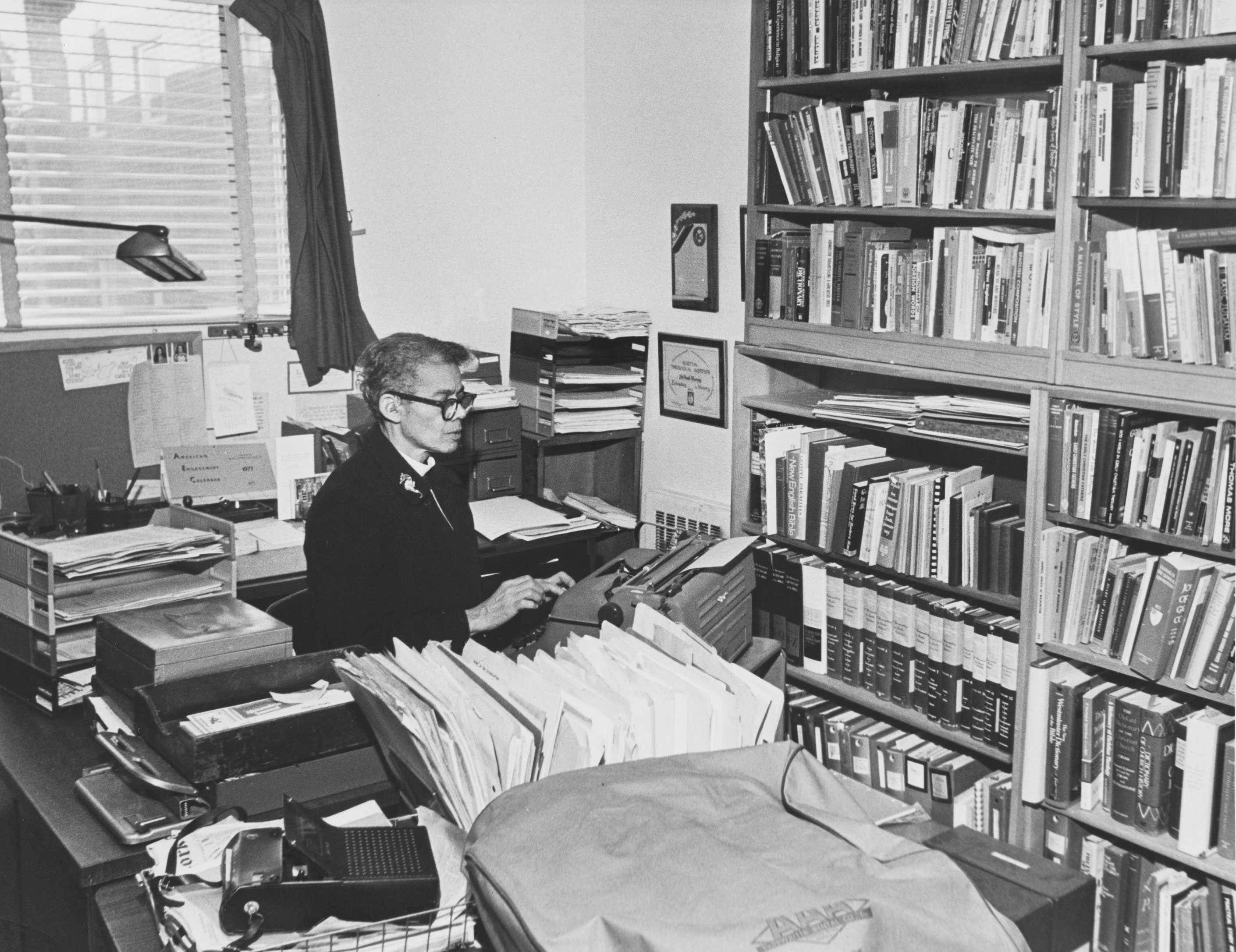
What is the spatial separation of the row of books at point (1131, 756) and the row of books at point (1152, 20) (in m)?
1.40

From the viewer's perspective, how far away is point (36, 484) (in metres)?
3.71

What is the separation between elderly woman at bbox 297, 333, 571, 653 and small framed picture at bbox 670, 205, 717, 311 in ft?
3.77

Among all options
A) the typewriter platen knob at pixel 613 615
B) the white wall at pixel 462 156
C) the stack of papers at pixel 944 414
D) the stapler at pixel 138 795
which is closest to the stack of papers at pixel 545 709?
the stapler at pixel 138 795

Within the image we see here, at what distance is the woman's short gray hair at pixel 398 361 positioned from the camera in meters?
3.17

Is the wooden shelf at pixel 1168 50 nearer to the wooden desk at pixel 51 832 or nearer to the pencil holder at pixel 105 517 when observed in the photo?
the wooden desk at pixel 51 832

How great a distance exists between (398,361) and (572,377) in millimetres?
1076

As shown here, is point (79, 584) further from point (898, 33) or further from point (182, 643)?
point (898, 33)

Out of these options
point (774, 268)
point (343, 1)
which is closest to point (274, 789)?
point (774, 268)

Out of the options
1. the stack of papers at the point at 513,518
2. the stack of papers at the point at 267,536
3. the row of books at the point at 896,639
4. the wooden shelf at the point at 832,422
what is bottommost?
the row of books at the point at 896,639

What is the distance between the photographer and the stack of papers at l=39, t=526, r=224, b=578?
290 centimetres

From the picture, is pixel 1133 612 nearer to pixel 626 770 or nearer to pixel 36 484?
pixel 626 770

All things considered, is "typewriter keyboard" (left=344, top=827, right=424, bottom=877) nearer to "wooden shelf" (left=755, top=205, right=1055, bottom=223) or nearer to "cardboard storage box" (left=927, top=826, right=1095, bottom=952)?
"cardboard storage box" (left=927, top=826, right=1095, bottom=952)

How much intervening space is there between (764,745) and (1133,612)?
1.49 m

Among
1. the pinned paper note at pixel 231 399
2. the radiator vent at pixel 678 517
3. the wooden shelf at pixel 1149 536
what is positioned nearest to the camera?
the wooden shelf at pixel 1149 536
